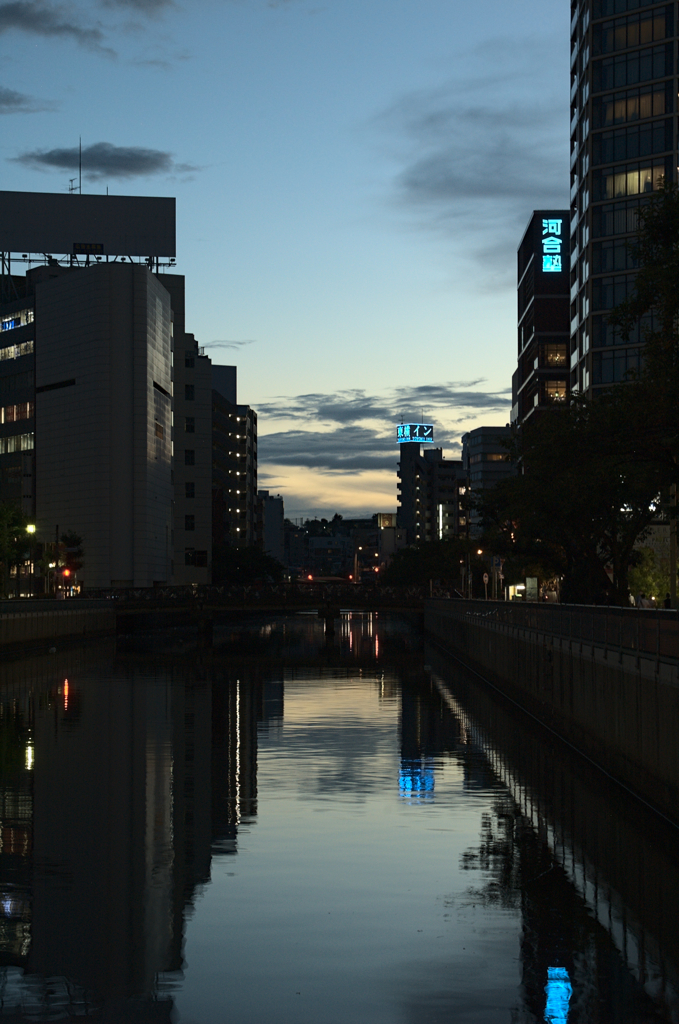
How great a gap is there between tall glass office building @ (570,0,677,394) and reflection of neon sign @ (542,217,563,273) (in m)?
40.7

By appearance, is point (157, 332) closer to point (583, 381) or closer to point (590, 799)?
point (583, 381)

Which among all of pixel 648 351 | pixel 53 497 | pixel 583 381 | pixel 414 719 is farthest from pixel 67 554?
pixel 648 351

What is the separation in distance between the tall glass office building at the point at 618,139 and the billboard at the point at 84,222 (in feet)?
199

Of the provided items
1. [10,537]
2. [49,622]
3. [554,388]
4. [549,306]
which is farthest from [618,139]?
[49,622]

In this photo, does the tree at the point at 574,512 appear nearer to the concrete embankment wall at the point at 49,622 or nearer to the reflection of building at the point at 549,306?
the concrete embankment wall at the point at 49,622

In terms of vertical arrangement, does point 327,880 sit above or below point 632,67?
below

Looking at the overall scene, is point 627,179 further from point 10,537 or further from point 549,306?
point 10,537

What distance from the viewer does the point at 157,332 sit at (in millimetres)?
165000

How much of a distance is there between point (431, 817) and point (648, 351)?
1217 centimetres

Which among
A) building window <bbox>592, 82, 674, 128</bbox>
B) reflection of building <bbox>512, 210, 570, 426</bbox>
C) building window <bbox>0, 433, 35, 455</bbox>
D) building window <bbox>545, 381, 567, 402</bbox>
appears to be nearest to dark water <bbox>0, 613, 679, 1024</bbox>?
building window <bbox>592, 82, 674, 128</bbox>

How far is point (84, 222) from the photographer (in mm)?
166625

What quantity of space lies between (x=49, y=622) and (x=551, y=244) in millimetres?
99702

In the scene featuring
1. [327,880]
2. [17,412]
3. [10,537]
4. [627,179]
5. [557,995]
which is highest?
[627,179]

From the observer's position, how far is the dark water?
12.5 meters
